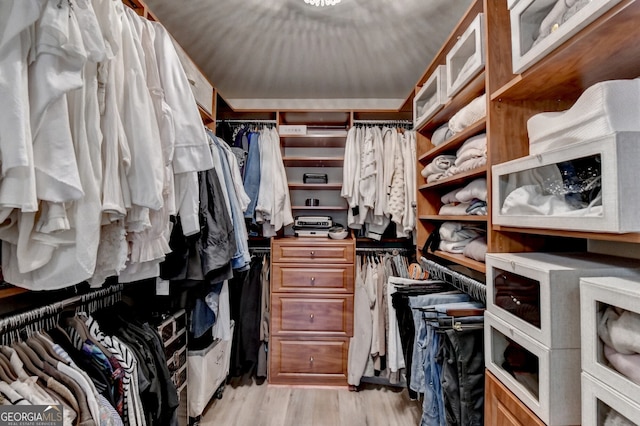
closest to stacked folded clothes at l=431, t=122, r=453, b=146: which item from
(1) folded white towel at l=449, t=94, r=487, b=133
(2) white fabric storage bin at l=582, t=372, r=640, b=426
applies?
(1) folded white towel at l=449, t=94, r=487, b=133

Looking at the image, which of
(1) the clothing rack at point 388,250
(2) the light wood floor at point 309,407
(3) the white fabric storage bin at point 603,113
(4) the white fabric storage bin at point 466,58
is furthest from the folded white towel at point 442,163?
(2) the light wood floor at point 309,407

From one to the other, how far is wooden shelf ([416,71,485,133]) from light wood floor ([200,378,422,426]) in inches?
72.0

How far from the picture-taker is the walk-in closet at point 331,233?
0.71 metres

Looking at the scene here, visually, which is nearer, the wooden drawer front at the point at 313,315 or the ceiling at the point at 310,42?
the ceiling at the point at 310,42

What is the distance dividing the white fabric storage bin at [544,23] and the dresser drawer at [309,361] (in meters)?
2.07

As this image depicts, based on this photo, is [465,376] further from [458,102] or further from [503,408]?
[458,102]

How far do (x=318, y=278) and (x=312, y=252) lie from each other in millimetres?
202

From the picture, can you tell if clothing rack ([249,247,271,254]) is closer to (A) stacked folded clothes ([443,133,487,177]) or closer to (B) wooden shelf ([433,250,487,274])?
(B) wooden shelf ([433,250,487,274])

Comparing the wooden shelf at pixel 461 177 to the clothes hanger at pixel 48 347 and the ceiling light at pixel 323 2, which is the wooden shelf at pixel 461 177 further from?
the clothes hanger at pixel 48 347

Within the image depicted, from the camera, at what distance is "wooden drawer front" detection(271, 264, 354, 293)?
2426 millimetres

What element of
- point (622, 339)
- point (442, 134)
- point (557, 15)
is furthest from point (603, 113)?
point (442, 134)

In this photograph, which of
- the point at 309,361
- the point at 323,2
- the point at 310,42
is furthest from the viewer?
the point at 309,361

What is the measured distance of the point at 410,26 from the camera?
186cm

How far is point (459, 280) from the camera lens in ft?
4.80
